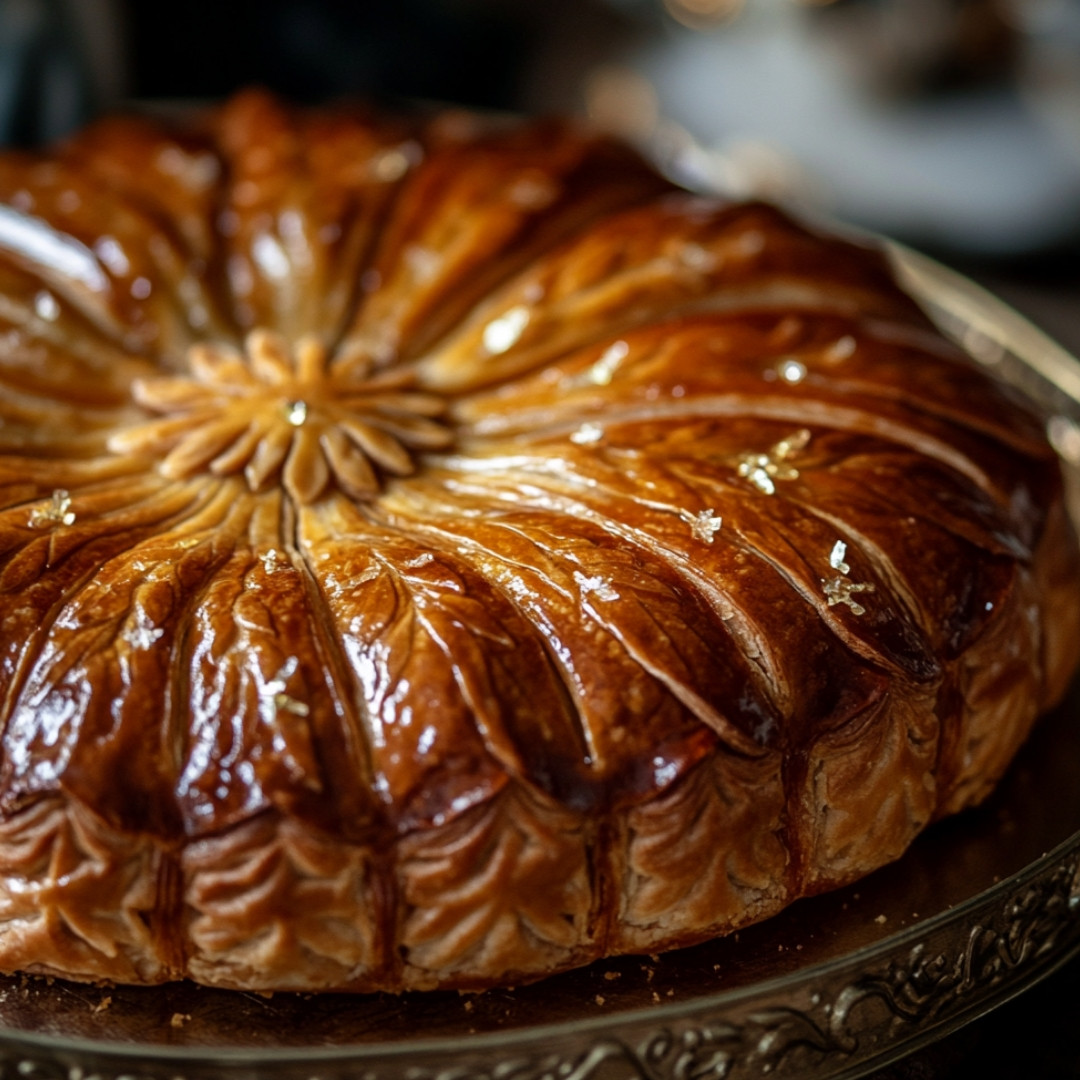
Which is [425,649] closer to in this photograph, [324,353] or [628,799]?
[628,799]

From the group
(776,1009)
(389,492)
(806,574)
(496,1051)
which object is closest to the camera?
(496,1051)

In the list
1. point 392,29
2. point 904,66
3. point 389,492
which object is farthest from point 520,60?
point 389,492

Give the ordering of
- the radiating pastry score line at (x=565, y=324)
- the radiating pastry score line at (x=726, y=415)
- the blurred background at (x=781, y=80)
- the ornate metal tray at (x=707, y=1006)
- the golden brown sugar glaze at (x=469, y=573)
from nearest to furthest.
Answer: the ornate metal tray at (x=707, y=1006), the golden brown sugar glaze at (x=469, y=573), the radiating pastry score line at (x=726, y=415), the radiating pastry score line at (x=565, y=324), the blurred background at (x=781, y=80)

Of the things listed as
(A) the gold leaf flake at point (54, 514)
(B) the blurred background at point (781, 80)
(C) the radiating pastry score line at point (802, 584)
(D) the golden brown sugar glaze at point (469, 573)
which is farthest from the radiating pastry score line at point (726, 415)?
(B) the blurred background at point (781, 80)

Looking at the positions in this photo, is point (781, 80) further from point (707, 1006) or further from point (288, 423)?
point (707, 1006)

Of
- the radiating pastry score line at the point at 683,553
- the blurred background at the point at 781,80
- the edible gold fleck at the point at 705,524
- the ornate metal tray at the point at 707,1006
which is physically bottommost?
the ornate metal tray at the point at 707,1006

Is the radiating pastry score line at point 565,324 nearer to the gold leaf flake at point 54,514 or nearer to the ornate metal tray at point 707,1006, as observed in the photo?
the gold leaf flake at point 54,514
